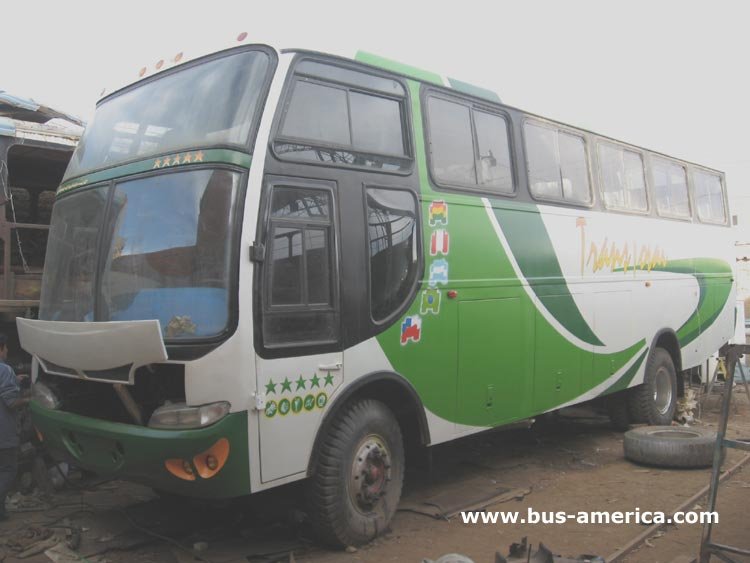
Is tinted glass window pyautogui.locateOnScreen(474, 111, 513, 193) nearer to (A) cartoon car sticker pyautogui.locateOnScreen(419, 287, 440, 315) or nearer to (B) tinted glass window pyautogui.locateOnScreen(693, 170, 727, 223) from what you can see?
(A) cartoon car sticker pyautogui.locateOnScreen(419, 287, 440, 315)

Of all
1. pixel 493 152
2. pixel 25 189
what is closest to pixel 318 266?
pixel 493 152

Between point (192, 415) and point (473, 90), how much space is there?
3.89 meters

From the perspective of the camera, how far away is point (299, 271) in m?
4.53

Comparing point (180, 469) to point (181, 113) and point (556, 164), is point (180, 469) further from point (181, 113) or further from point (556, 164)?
point (556, 164)

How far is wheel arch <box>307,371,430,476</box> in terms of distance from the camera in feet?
15.3

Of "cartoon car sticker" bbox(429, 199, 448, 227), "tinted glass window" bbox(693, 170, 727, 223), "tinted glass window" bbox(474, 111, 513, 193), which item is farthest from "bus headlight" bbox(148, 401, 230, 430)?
"tinted glass window" bbox(693, 170, 727, 223)

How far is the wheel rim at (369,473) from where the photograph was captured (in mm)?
4902

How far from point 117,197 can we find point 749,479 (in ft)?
21.2

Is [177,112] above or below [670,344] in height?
above

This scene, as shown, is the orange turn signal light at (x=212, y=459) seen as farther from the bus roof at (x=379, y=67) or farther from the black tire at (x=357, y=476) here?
the bus roof at (x=379, y=67)

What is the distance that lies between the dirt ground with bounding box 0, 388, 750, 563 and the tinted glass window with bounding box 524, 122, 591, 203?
2887mm

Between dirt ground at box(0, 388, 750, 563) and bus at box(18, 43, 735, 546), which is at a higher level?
bus at box(18, 43, 735, 546)

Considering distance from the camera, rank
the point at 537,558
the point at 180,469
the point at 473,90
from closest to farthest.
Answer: the point at 537,558, the point at 180,469, the point at 473,90

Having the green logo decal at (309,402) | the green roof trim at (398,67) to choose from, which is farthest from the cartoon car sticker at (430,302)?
the green roof trim at (398,67)
